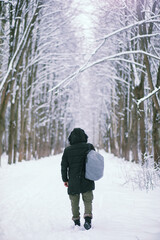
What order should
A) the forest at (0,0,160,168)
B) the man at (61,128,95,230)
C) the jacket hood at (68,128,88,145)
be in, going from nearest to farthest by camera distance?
1. the man at (61,128,95,230)
2. the jacket hood at (68,128,88,145)
3. the forest at (0,0,160,168)

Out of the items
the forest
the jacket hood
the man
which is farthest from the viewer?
the forest

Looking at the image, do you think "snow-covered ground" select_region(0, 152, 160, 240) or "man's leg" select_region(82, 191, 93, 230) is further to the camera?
"man's leg" select_region(82, 191, 93, 230)

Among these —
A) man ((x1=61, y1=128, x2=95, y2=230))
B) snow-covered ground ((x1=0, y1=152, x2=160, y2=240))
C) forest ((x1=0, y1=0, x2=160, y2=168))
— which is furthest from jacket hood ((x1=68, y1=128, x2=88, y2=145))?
forest ((x1=0, y1=0, x2=160, y2=168))

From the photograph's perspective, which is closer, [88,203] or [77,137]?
[88,203]

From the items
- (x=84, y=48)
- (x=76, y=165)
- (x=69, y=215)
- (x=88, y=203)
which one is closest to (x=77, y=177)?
(x=76, y=165)

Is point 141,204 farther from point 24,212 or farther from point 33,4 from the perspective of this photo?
point 33,4

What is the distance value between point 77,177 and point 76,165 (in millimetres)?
188

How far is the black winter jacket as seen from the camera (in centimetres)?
403

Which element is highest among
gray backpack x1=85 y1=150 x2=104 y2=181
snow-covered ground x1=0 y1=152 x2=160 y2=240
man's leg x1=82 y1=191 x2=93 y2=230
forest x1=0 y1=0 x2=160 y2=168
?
forest x1=0 y1=0 x2=160 y2=168

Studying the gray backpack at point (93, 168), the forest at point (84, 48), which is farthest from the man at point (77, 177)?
the forest at point (84, 48)

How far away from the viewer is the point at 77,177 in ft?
13.3

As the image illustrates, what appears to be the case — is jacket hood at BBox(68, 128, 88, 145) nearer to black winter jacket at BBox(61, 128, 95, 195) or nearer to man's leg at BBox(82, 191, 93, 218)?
black winter jacket at BBox(61, 128, 95, 195)

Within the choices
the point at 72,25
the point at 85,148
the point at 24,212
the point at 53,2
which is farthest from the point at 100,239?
the point at 72,25

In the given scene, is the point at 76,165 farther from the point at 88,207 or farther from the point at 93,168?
the point at 88,207
